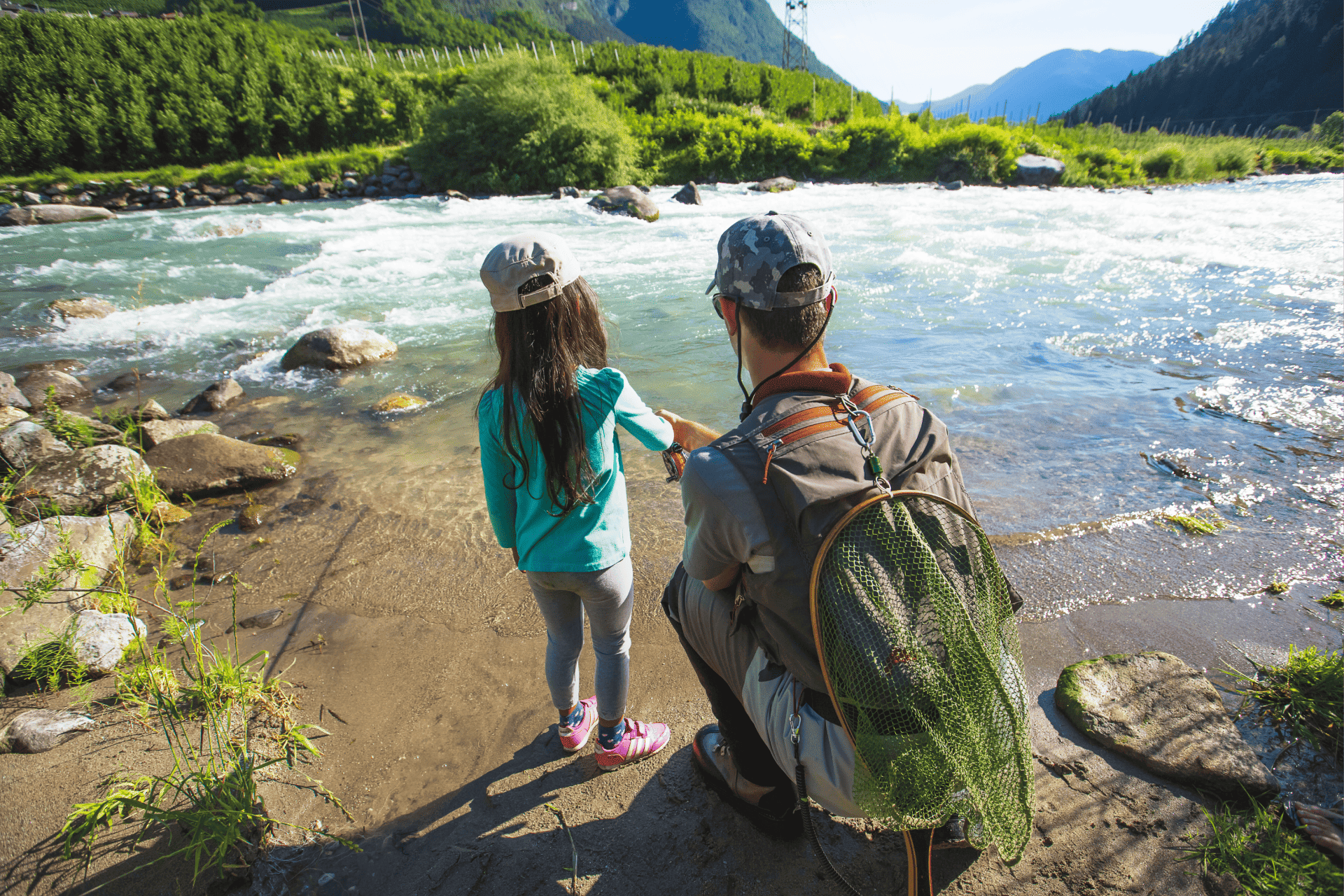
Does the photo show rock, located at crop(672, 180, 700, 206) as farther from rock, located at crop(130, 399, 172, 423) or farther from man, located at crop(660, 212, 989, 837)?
man, located at crop(660, 212, 989, 837)

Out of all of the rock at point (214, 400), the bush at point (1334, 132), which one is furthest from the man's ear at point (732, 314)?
the bush at point (1334, 132)

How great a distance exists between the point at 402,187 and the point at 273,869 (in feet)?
86.5

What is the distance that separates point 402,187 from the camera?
2380 cm

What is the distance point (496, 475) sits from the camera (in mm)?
1979

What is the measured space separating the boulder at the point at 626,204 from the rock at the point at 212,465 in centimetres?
1406

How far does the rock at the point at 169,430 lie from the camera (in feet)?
15.7

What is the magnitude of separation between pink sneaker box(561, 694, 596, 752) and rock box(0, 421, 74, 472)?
4.11m

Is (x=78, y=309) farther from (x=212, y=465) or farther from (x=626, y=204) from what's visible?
(x=626, y=204)

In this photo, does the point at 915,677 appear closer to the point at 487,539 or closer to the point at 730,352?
the point at 487,539

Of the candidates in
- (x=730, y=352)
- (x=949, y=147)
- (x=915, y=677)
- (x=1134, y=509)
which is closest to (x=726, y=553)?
(x=915, y=677)

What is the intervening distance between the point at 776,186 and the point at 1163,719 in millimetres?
24121

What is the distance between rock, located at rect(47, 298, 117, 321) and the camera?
29.2 feet

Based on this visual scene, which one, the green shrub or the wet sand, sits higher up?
the green shrub

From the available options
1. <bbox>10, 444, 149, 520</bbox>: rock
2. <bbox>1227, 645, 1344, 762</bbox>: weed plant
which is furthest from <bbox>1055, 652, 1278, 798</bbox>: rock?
<bbox>10, 444, 149, 520</bbox>: rock
